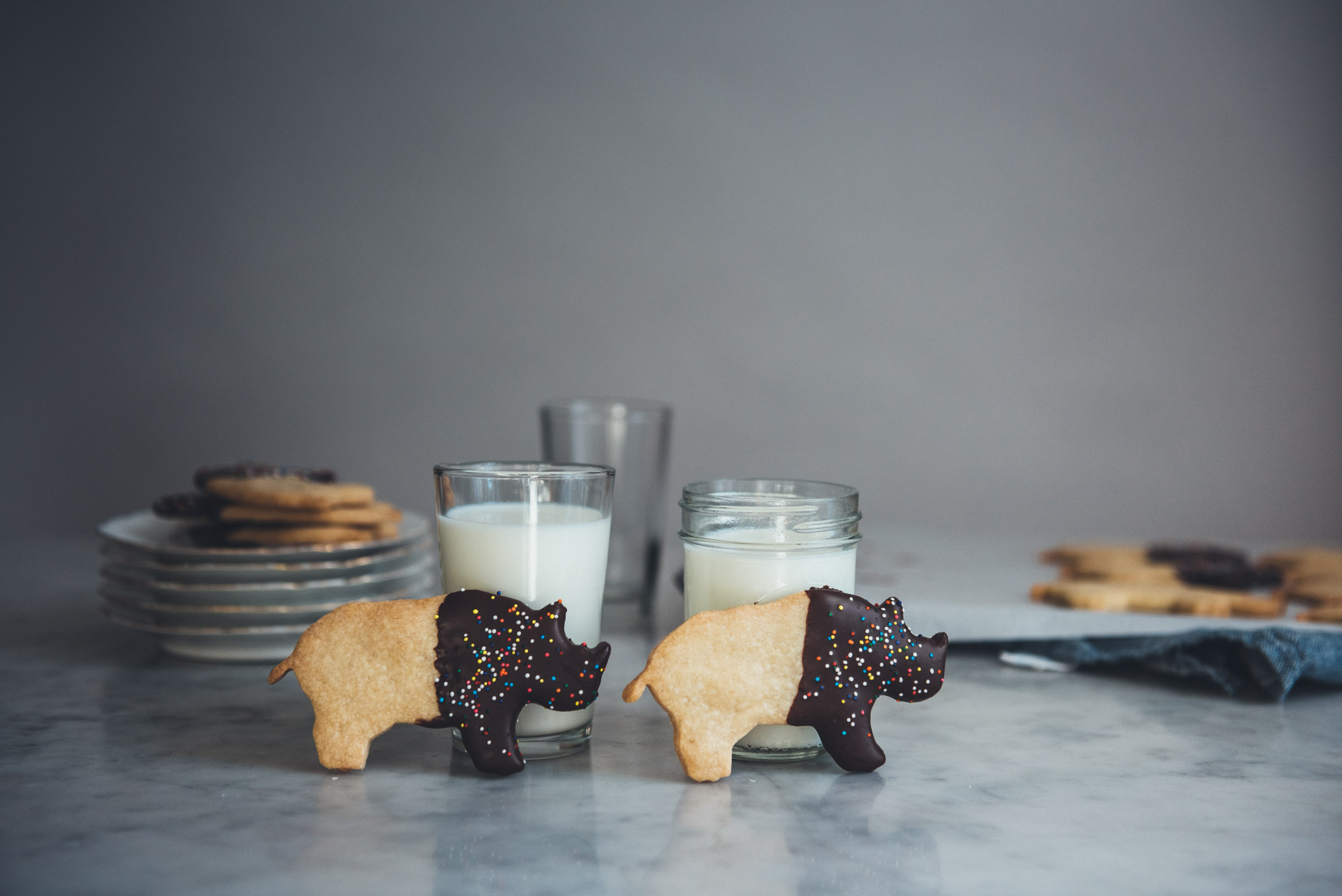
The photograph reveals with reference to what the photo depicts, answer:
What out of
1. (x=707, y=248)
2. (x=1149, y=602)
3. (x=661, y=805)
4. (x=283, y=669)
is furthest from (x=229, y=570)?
(x=707, y=248)

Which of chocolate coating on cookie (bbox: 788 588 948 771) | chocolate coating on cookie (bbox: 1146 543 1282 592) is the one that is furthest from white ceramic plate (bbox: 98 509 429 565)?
chocolate coating on cookie (bbox: 1146 543 1282 592)

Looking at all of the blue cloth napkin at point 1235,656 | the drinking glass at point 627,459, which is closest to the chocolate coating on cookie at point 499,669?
the drinking glass at point 627,459

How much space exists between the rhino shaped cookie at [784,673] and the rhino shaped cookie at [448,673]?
0.22 ft

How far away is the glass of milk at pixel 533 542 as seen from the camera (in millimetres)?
767

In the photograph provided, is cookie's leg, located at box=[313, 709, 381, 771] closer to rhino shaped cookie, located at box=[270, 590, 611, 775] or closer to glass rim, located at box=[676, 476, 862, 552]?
rhino shaped cookie, located at box=[270, 590, 611, 775]

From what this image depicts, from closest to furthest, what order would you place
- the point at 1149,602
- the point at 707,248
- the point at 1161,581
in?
the point at 1149,602
the point at 1161,581
the point at 707,248

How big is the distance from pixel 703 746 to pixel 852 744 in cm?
12

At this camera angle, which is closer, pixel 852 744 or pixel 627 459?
pixel 852 744

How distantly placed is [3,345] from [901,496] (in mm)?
2215

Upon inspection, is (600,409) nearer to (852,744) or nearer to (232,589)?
(232,589)

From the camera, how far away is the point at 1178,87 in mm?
2244

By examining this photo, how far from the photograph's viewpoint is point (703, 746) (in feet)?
2.41

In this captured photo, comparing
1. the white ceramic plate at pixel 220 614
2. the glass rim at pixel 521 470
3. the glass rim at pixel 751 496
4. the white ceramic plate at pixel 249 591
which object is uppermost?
the glass rim at pixel 521 470

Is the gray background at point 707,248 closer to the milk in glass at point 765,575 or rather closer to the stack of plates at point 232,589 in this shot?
the stack of plates at point 232,589
